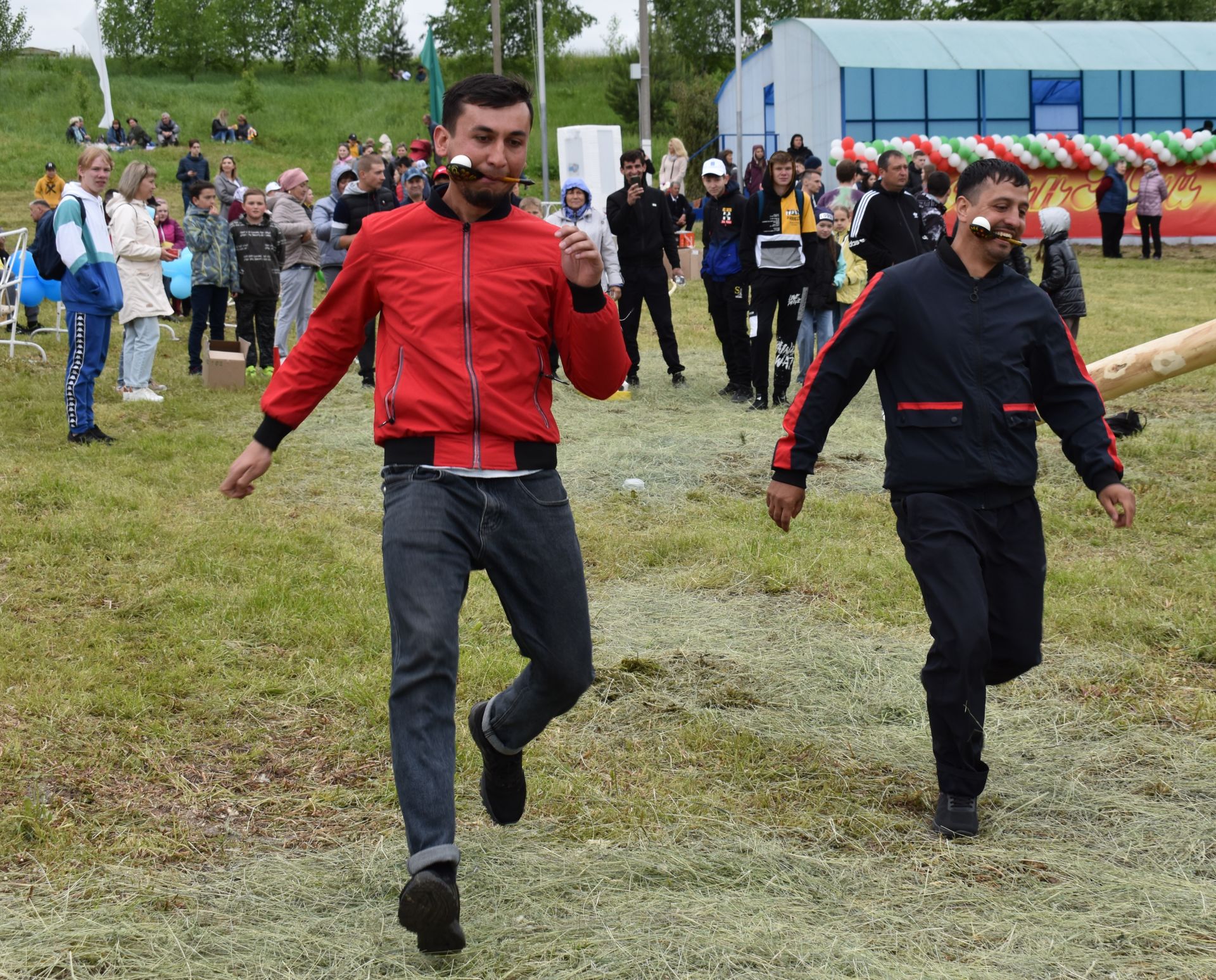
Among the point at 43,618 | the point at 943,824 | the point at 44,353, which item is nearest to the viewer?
the point at 943,824

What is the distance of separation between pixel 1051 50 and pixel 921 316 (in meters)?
32.3

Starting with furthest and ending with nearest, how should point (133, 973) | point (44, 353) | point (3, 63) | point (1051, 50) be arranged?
point (3, 63) → point (1051, 50) → point (44, 353) → point (133, 973)

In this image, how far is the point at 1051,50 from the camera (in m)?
33.1

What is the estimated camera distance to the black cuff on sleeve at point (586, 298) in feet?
11.3

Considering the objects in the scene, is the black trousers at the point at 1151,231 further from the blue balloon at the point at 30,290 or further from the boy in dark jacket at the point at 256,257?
the blue balloon at the point at 30,290

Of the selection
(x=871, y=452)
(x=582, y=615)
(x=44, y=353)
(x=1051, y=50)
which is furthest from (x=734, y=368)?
(x=1051, y=50)

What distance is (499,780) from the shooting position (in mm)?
3904

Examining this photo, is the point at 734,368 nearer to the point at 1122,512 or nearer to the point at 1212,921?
the point at 1122,512

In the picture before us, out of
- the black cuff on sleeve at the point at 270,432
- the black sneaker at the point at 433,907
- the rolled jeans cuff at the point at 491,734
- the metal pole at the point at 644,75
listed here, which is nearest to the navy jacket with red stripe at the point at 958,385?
the rolled jeans cuff at the point at 491,734

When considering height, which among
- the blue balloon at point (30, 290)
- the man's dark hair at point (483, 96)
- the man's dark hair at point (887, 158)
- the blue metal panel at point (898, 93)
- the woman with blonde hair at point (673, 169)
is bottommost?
the blue balloon at point (30, 290)

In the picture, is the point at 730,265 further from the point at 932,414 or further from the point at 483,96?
the point at 483,96

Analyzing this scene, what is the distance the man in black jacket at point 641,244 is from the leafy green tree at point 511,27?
173 ft

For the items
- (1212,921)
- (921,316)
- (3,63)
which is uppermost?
(3,63)

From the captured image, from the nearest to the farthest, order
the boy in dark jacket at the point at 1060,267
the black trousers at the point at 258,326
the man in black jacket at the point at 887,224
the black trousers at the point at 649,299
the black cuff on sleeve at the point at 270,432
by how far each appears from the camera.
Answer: the black cuff on sleeve at the point at 270,432, the boy in dark jacket at the point at 1060,267, the man in black jacket at the point at 887,224, the black trousers at the point at 649,299, the black trousers at the point at 258,326
